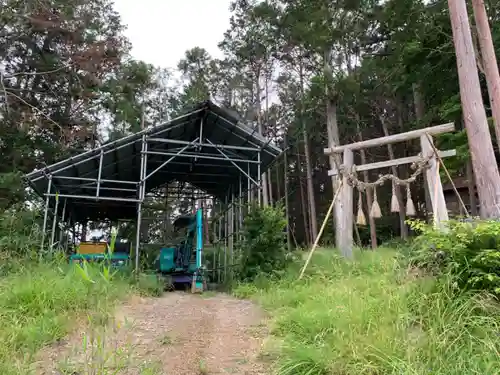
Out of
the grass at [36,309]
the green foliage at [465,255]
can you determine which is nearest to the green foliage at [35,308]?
the grass at [36,309]

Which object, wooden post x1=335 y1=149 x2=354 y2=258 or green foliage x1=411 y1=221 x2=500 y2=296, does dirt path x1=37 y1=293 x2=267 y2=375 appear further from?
wooden post x1=335 y1=149 x2=354 y2=258

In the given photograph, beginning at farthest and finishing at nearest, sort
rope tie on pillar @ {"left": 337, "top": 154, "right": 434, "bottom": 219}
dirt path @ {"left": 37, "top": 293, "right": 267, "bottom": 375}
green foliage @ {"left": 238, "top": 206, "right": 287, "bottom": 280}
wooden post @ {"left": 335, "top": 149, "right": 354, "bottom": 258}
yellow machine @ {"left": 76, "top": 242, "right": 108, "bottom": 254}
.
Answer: yellow machine @ {"left": 76, "top": 242, "right": 108, "bottom": 254} < green foliage @ {"left": 238, "top": 206, "right": 287, "bottom": 280} < wooden post @ {"left": 335, "top": 149, "right": 354, "bottom": 258} < rope tie on pillar @ {"left": 337, "top": 154, "right": 434, "bottom": 219} < dirt path @ {"left": 37, "top": 293, "right": 267, "bottom": 375}

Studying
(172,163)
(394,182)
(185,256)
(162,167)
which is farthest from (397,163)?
(172,163)

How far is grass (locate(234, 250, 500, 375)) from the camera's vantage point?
2822 millimetres

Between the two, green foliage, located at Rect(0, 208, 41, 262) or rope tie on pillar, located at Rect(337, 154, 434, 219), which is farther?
rope tie on pillar, located at Rect(337, 154, 434, 219)

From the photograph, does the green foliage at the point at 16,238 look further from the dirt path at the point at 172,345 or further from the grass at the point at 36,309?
the dirt path at the point at 172,345

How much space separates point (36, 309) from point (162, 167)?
736 cm

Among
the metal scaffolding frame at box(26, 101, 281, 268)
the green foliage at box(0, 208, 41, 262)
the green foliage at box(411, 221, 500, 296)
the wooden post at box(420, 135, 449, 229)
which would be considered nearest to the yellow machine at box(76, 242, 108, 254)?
the metal scaffolding frame at box(26, 101, 281, 268)

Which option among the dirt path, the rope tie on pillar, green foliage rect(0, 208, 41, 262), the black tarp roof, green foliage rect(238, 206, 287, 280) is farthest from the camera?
the black tarp roof

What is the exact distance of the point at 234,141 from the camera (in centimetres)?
1204

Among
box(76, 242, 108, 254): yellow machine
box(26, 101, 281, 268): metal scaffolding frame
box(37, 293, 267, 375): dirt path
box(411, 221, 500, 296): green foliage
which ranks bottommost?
box(37, 293, 267, 375): dirt path

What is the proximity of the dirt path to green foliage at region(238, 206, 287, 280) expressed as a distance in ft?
6.99

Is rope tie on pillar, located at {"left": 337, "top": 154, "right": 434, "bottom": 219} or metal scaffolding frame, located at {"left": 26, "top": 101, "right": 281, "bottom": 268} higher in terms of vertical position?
metal scaffolding frame, located at {"left": 26, "top": 101, "right": 281, "bottom": 268}

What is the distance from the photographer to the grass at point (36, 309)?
3.35 m
